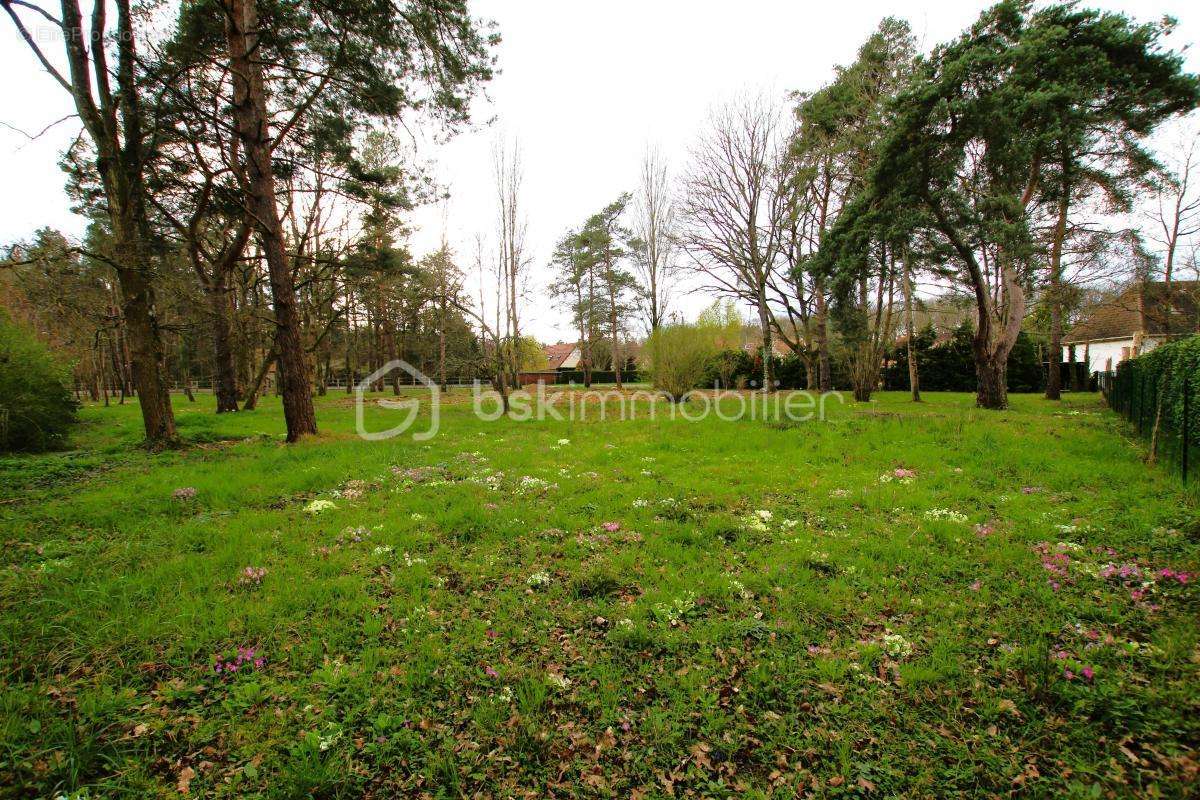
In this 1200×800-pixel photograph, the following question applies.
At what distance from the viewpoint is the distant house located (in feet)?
189

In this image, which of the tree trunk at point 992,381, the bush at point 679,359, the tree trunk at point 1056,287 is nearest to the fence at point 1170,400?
the tree trunk at point 992,381

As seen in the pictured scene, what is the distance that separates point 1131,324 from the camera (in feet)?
90.7

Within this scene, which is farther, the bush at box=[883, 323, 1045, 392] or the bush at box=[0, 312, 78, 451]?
the bush at box=[883, 323, 1045, 392]

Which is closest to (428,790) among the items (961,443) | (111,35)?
(961,443)

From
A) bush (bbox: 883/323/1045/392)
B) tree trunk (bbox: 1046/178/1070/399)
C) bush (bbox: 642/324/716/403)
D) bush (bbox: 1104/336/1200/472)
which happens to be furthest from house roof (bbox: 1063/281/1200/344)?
bush (bbox: 642/324/716/403)

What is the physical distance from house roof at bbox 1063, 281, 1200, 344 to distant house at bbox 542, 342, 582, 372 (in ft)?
145

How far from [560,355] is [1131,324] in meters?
53.3

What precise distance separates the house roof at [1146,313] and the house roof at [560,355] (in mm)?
45642

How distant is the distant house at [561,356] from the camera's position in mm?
57534

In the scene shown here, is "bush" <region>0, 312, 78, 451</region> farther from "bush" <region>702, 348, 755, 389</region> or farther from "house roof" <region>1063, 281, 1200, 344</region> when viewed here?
"house roof" <region>1063, 281, 1200, 344</region>

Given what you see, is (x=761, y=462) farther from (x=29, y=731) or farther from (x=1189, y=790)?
(x=29, y=731)


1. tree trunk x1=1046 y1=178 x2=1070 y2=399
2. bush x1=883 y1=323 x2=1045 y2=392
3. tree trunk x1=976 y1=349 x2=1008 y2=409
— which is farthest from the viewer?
bush x1=883 y1=323 x2=1045 y2=392

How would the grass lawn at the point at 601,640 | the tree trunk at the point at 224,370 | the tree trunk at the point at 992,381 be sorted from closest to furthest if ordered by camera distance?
the grass lawn at the point at 601,640, the tree trunk at the point at 992,381, the tree trunk at the point at 224,370

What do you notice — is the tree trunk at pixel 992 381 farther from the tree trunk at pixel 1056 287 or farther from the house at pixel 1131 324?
the house at pixel 1131 324
